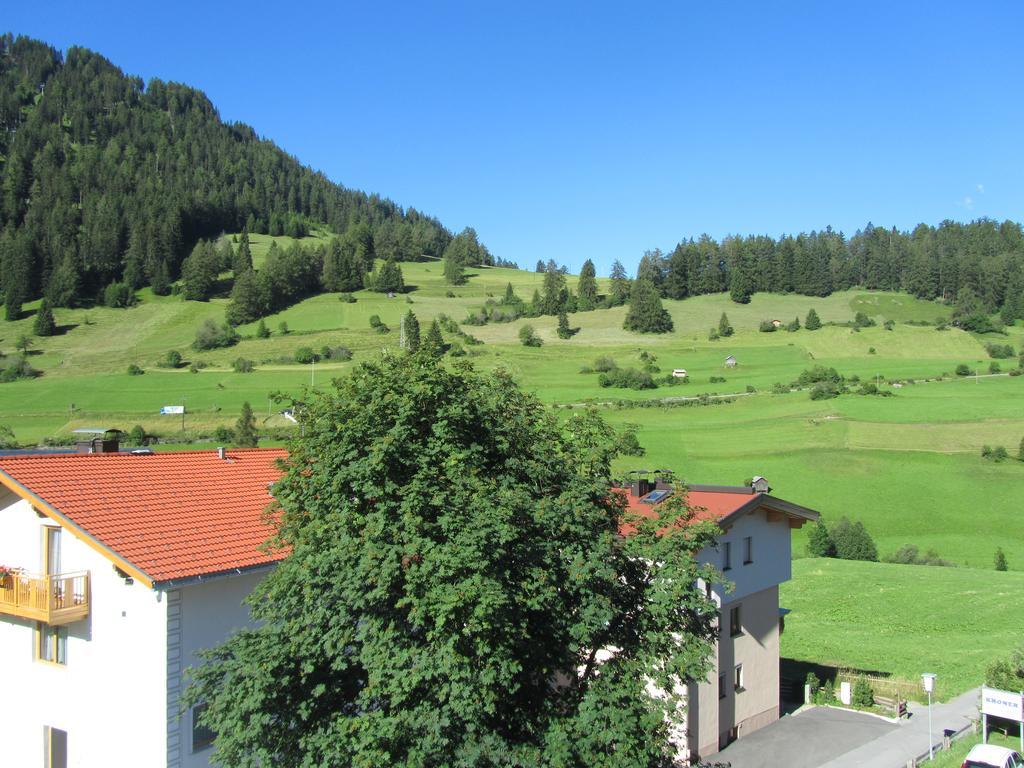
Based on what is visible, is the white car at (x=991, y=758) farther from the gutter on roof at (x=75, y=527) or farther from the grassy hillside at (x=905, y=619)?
the gutter on roof at (x=75, y=527)

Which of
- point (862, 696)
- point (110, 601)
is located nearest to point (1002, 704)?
point (862, 696)

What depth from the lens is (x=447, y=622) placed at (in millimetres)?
8680

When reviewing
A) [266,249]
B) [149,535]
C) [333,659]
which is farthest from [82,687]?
[266,249]

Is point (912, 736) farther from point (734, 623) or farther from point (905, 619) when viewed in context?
point (905, 619)

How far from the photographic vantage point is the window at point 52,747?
14.4 metres

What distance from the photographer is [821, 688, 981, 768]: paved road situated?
21.0 metres

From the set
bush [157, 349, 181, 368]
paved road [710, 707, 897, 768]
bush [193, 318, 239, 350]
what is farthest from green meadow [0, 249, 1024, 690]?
paved road [710, 707, 897, 768]

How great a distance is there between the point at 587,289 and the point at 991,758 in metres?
135

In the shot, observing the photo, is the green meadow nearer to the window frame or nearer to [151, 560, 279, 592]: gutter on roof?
[151, 560, 279, 592]: gutter on roof

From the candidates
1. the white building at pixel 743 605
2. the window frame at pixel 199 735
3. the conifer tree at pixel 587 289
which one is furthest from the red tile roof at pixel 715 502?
the conifer tree at pixel 587 289

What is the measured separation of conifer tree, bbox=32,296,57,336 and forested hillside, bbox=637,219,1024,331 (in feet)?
345

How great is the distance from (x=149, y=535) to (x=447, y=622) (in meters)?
7.36

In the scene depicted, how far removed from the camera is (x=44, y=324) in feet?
388

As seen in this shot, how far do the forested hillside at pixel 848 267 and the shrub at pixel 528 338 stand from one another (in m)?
42.5
